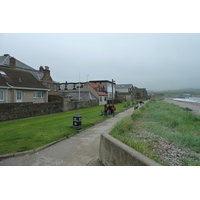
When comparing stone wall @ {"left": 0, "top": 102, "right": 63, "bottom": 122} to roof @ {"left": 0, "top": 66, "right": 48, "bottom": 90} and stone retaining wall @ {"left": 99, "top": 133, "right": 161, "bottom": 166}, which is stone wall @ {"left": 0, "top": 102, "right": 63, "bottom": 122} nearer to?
roof @ {"left": 0, "top": 66, "right": 48, "bottom": 90}

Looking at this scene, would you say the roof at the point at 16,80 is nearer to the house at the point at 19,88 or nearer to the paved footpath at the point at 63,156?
the house at the point at 19,88

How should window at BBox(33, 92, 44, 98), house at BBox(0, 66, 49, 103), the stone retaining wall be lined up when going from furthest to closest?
window at BBox(33, 92, 44, 98) → house at BBox(0, 66, 49, 103) → the stone retaining wall

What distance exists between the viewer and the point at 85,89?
43719mm

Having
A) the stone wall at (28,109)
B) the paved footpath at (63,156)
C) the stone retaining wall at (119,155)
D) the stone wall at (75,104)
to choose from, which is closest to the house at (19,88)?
the stone wall at (28,109)

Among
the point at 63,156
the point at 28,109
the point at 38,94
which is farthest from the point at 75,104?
the point at 63,156

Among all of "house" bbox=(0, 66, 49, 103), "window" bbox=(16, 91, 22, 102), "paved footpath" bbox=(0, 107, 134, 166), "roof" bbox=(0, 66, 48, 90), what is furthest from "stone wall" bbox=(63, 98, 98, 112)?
"paved footpath" bbox=(0, 107, 134, 166)

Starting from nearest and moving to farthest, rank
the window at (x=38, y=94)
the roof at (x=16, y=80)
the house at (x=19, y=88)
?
the house at (x=19, y=88) < the roof at (x=16, y=80) < the window at (x=38, y=94)

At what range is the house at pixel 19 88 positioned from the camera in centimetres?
2111

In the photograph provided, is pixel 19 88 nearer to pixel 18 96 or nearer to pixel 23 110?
pixel 18 96

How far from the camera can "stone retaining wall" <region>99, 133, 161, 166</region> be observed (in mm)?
4047

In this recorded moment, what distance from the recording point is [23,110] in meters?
18.0

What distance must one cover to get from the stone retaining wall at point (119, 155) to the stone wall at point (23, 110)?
13.7m

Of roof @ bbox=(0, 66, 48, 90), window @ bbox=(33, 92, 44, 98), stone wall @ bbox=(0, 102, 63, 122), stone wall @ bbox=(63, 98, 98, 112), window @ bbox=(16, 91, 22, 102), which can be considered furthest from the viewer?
stone wall @ bbox=(63, 98, 98, 112)

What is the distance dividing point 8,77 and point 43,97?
6.34m
